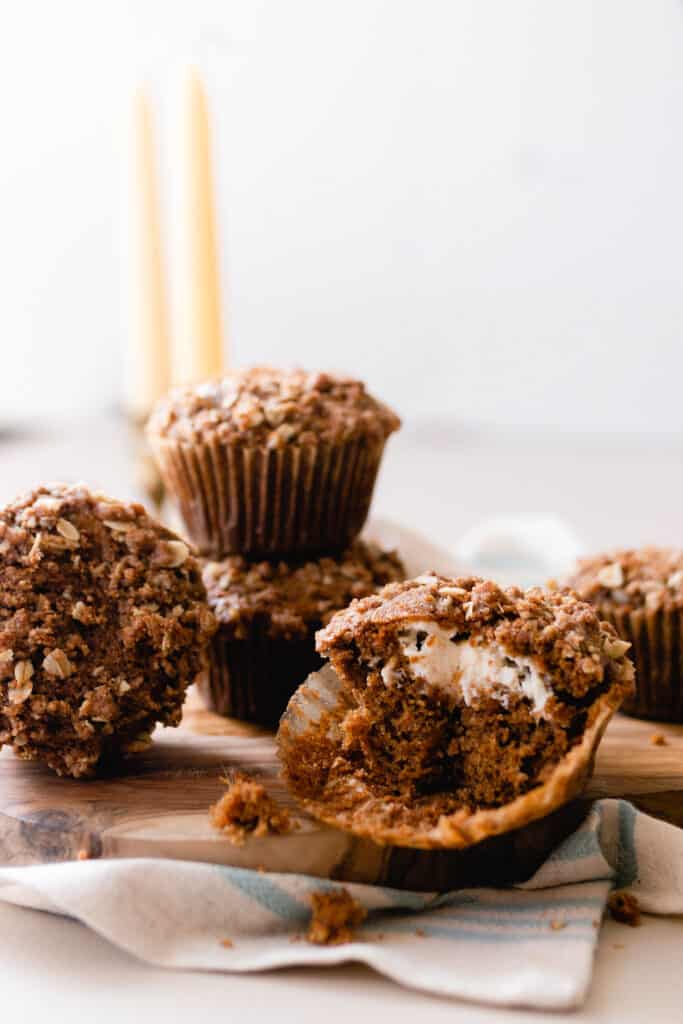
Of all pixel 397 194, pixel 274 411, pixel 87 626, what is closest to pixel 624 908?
pixel 87 626

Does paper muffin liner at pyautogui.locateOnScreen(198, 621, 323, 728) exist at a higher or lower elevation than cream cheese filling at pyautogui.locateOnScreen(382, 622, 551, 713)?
lower

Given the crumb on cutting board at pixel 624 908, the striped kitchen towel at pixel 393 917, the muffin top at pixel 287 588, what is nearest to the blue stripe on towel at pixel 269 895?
the striped kitchen towel at pixel 393 917

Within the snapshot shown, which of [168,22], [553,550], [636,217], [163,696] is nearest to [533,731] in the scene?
[163,696]

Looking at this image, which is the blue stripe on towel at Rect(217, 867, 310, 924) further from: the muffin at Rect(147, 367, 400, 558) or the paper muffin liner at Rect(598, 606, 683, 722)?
the paper muffin liner at Rect(598, 606, 683, 722)

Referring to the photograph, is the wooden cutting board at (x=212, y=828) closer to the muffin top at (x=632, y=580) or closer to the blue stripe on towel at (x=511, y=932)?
the blue stripe on towel at (x=511, y=932)

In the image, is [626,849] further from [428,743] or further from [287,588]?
[287,588]

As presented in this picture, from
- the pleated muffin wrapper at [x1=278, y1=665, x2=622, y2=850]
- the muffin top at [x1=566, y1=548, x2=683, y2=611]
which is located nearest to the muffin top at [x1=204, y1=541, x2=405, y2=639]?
the pleated muffin wrapper at [x1=278, y1=665, x2=622, y2=850]

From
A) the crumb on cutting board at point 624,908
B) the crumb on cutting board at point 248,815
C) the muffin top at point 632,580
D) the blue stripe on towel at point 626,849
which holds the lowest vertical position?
the crumb on cutting board at point 624,908
